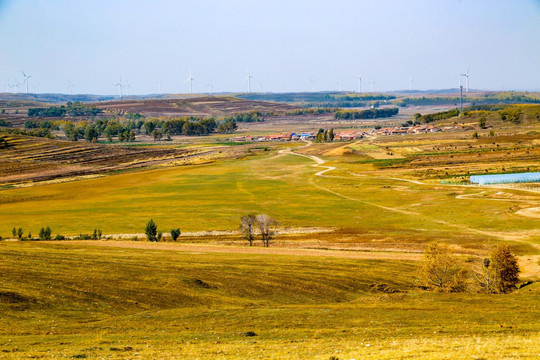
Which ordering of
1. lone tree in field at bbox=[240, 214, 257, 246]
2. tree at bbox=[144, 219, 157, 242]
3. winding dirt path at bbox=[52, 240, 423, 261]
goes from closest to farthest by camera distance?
winding dirt path at bbox=[52, 240, 423, 261] → lone tree in field at bbox=[240, 214, 257, 246] → tree at bbox=[144, 219, 157, 242]

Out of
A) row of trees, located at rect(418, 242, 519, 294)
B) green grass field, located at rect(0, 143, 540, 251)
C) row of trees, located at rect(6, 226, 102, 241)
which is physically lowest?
green grass field, located at rect(0, 143, 540, 251)

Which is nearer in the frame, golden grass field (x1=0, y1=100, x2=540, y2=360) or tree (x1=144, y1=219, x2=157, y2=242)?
golden grass field (x1=0, y1=100, x2=540, y2=360)

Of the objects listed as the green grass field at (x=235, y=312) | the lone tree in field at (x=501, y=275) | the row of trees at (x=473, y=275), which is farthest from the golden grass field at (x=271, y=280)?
the row of trees at (x=473, y=275)

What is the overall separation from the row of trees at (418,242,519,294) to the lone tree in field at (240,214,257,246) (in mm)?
32398

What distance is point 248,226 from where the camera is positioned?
277 feet

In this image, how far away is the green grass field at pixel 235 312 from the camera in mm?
28234

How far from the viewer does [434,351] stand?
26688 mm

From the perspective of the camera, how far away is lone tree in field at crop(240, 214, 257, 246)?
266ft

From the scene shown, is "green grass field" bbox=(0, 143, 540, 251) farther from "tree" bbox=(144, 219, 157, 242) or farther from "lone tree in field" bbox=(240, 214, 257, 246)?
"tree" bbox=(144, 219, 157, 242)

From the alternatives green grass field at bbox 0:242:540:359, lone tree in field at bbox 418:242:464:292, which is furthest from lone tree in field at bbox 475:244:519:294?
lone tree in field at bbox 418:242:464:292

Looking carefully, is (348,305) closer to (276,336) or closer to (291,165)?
(276,336)

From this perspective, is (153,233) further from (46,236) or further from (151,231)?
(46,236)

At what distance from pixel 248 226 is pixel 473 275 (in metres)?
38.5

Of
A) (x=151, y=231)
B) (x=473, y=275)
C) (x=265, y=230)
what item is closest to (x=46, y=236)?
(x=151, y=231)
